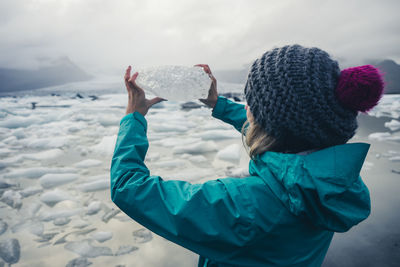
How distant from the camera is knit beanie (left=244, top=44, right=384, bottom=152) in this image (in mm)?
578

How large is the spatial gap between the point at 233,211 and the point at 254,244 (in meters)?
0.12

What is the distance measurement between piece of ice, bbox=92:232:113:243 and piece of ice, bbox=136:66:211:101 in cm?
100

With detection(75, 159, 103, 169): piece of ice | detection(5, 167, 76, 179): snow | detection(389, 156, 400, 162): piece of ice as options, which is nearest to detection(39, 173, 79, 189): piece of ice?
detection(5, 167, 76, 179): snow

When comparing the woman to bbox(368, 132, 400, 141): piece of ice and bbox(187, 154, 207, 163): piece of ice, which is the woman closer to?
bbox(187, 154, 207, 163): piece of ice

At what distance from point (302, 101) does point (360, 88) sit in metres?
0.13

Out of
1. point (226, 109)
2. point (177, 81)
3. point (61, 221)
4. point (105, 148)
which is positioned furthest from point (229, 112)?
point (105, 148)

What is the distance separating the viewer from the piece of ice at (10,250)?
1.27 meters

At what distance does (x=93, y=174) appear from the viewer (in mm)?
2398

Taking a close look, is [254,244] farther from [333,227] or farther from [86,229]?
[86,229]

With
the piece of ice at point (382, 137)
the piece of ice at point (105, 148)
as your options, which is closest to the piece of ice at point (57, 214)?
the piece of ice at point (105, 148)

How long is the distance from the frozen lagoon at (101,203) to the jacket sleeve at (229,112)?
28 cm

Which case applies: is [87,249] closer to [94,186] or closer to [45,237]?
[45,237]

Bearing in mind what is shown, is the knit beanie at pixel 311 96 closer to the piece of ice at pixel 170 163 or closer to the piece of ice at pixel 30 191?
the piece of ice at pixel 170 163

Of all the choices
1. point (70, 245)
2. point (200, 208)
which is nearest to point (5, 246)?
point (70, 245)
